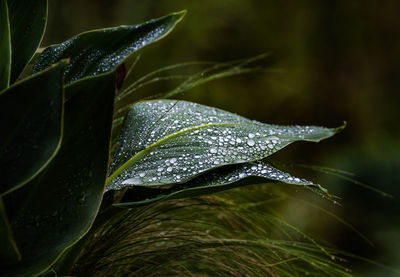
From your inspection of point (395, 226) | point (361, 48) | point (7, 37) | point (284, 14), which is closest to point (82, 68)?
point (7, 37)

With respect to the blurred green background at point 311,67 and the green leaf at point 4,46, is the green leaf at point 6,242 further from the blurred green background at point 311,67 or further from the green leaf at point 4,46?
the blurred green background at point 311,67

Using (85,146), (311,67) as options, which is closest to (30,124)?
(85,146)

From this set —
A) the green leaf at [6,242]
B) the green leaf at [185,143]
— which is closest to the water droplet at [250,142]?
the green leaf at [185,143]

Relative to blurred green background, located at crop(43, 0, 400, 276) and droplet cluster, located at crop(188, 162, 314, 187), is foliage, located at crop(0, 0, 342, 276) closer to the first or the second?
droplet cluster, located at crop(188, 162, 314, 187)

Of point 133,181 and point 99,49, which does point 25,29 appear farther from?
point 133,181

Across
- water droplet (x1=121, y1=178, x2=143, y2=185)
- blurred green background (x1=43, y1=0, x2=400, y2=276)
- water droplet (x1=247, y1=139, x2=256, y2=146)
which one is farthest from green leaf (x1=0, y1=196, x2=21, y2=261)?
blurred green background (x1=43, y1=0, x2=400, y2=276)

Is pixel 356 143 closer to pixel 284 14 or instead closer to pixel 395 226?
pixel 395 226
